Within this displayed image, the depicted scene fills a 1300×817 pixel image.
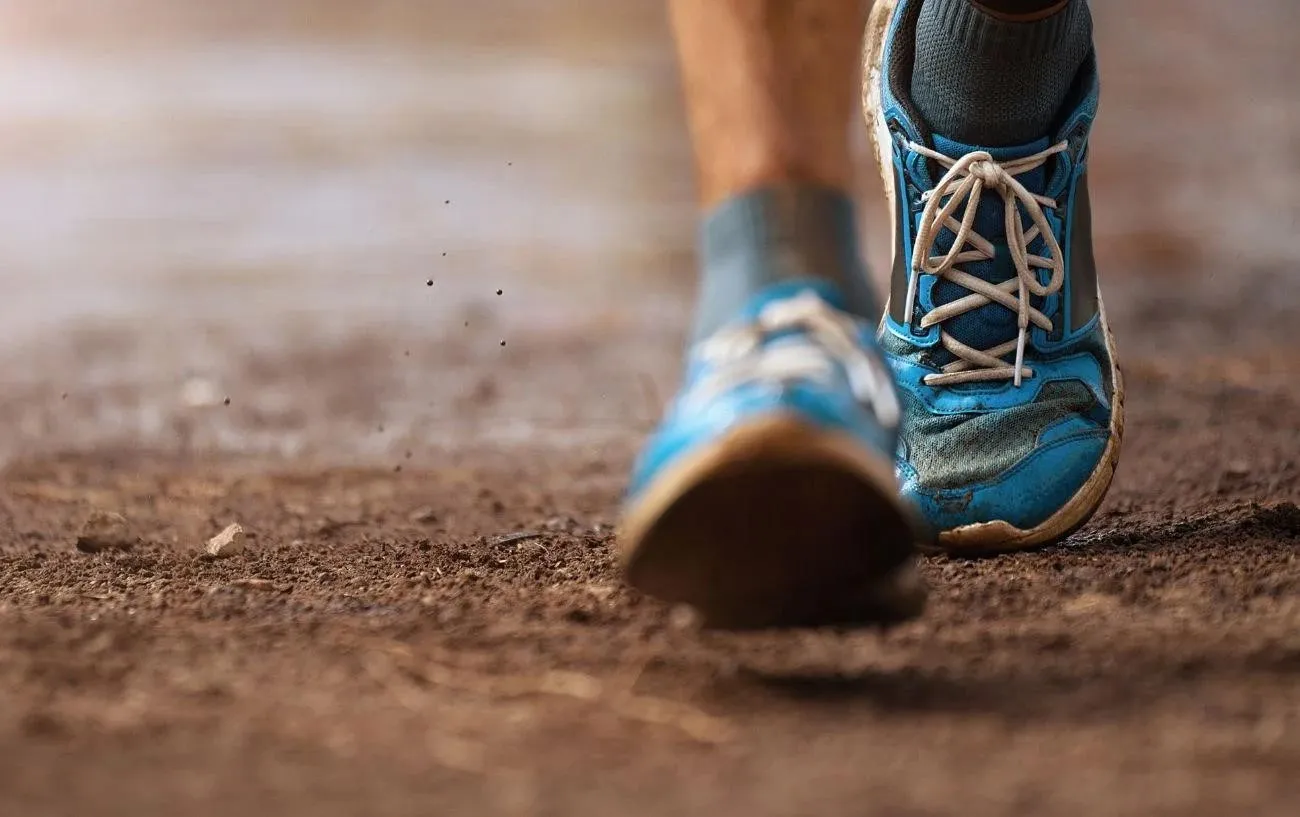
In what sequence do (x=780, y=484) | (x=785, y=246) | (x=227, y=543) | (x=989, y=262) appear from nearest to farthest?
1. (x=780, y=484)
2. (x=785, y=246)
3. (x=989, y=262)
4. (x=227, y=543)

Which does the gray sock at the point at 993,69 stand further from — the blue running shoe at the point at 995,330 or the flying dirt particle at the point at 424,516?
the flying dirt particle at the point at 424,516

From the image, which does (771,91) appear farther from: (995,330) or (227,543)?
(227,543)

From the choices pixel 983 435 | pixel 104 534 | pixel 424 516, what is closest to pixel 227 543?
pixel 104 534

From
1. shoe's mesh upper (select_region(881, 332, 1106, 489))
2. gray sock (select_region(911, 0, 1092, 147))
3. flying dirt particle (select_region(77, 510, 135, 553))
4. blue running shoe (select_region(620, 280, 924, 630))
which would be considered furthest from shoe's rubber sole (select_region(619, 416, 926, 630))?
flying dirt particle (select_region(77, 510, 135, 553))

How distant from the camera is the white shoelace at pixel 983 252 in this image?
166 centimetres

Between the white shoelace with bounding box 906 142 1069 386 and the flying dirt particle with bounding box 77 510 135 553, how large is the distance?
110cm

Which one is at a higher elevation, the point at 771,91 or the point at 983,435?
the point at 771,91

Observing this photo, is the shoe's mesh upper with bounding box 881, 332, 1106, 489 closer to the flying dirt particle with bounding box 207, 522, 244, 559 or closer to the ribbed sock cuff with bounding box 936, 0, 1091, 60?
the ribbed sock cuff with bounding box 936, 0, 1091, 60

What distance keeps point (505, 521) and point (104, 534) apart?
1.81ft

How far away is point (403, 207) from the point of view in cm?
659

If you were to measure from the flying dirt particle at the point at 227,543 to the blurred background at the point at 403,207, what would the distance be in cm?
107

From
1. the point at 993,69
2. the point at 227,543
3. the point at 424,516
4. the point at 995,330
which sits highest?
the point at 993,69

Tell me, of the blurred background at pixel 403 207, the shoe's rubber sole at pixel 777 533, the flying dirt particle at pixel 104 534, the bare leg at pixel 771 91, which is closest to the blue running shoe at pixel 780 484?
the shoe's rubber sole at pixel 777 533

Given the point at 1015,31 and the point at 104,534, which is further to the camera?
the point at 104,534
